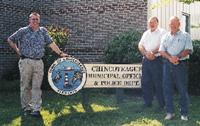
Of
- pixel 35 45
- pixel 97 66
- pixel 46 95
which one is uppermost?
pixel 35 45

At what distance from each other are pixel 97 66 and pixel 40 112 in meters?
1.87

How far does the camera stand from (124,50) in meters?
15.2

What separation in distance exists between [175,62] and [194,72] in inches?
151

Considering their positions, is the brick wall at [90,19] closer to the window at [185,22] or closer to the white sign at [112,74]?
the window at [185,22]

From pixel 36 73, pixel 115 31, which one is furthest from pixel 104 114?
pixel 115 31

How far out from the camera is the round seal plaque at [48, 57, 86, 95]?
11.9 meters

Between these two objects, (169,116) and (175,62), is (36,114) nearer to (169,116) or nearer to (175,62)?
(169,116)

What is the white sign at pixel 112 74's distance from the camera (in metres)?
12.5

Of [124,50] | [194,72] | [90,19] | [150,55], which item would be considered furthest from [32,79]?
[90,19]

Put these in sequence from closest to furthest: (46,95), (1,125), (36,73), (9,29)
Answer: (1,125) → (36,73) → (46,95) → (9,29)

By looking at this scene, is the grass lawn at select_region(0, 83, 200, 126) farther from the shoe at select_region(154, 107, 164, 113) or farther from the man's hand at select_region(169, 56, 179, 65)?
the man's hand at select_region(169, 56, 179, 65)

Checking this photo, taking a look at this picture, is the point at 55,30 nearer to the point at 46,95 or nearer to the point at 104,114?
the point at 46,95

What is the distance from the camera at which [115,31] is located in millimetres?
18516

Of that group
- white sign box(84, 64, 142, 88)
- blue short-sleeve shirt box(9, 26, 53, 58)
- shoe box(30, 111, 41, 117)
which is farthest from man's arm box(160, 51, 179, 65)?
shoe box(30, 111, 41, 117)
